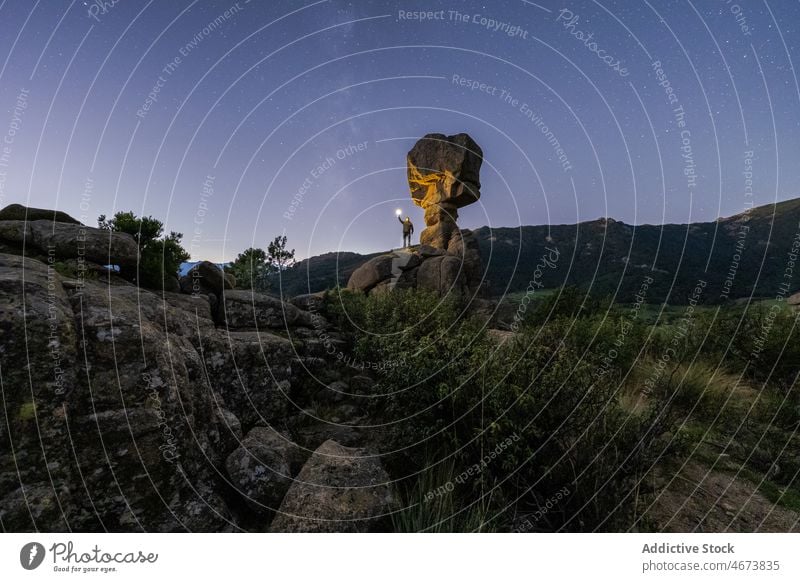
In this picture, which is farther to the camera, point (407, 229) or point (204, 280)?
point (407, 229)

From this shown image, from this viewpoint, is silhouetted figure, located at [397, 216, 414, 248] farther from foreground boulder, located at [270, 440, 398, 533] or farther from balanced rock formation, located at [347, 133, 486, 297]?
foreground boulder, located at [270, 440, 398, 533]

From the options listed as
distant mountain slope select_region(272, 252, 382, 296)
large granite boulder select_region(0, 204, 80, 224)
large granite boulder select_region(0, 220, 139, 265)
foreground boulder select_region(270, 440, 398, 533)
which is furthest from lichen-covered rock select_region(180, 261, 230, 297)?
distant mountain slope select_region(272, 252, 382, 296)

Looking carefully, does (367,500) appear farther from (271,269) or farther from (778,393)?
(271,269)

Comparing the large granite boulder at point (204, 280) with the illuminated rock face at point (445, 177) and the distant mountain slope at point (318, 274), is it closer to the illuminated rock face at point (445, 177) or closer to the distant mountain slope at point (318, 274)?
the illuminated rock face at point (445, 177)

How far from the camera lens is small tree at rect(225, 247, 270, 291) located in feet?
48.8

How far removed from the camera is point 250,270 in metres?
14.7

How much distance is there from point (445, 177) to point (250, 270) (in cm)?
1924

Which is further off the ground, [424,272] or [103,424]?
[424,272]

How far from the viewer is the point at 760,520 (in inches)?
143

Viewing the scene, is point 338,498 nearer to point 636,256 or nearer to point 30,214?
point 30,214
